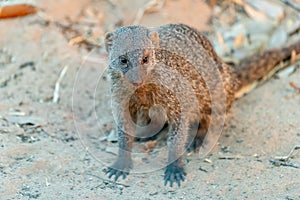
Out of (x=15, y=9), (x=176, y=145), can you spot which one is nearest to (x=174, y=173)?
(x=176, y=145)

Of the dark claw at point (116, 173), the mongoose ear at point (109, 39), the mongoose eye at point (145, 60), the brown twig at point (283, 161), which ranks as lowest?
the dark claw at point (116, 173)

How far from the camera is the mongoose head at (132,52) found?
114 inches

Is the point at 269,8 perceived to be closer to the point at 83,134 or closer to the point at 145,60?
the point at 83,134

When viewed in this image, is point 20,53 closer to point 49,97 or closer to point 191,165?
point 49,97

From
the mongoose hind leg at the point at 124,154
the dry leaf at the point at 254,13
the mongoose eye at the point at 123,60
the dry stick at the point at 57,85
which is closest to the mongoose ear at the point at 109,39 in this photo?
the mongoose eye at the point at 123,60

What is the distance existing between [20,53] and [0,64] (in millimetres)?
164

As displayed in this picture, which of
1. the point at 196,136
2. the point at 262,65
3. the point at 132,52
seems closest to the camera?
the point at 132,52

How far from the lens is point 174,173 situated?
314 cm

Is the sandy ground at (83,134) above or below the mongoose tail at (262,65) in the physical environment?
below

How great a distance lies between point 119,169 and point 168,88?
19.9 inches

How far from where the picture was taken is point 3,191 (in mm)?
2924

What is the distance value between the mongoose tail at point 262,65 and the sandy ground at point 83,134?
67 mm

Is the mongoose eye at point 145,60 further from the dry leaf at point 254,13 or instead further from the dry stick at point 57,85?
the dry leaf at point 254,13

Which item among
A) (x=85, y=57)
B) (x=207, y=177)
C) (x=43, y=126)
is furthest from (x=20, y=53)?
(x=207, y=177)
